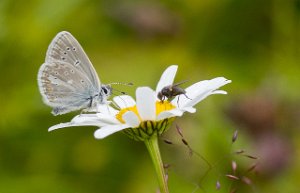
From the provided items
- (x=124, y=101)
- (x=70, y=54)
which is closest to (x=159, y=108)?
(x=124, y=101)

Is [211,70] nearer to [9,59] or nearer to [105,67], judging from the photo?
[105,67]

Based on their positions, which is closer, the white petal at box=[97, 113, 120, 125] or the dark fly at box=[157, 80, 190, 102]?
the white petal at box=[97, 113, 120, 125]

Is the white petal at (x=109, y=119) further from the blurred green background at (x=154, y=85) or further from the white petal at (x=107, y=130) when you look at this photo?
the blurred green background at (x=154, y=85)

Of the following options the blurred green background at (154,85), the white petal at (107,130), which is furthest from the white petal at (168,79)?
the blurred green background at (154,85)

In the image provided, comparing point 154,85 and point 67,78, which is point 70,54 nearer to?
point 67,78

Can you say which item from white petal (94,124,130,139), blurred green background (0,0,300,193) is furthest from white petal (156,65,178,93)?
blurred green background (0,0,300,193)

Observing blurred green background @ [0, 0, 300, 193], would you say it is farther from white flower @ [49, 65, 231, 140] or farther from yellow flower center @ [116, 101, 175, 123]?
white flower @ [49, 65, 231, 140]

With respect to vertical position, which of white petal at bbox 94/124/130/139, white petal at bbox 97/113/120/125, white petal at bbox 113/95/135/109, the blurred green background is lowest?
the blurred green background
